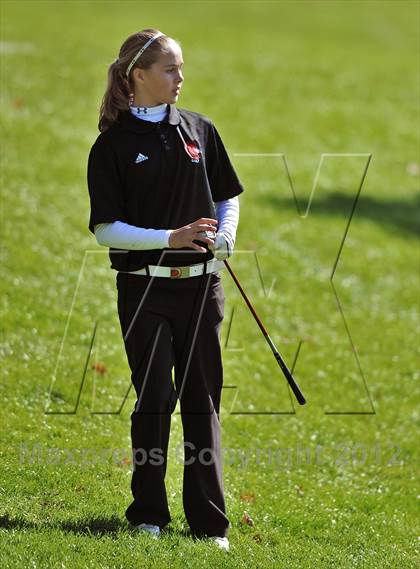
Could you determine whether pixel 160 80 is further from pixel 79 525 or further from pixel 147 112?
pixel 79 525

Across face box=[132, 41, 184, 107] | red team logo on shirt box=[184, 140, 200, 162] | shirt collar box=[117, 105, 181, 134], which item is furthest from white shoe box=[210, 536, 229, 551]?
face box=[132, 41, 184, 107]

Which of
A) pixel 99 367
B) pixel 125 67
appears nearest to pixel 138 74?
pixel 125 67

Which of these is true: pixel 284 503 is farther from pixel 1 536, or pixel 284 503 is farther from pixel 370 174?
pixel 370 174

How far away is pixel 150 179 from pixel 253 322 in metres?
4.24

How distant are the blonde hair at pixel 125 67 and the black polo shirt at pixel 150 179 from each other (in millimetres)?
46

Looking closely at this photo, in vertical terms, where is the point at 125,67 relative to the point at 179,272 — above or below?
above

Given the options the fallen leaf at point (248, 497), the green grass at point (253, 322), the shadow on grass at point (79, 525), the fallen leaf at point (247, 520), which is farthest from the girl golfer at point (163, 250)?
the fallen leaf at point (248, 497)

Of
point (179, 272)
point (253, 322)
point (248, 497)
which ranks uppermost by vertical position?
point (179, 272)

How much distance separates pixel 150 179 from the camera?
Result: 15.3 feet

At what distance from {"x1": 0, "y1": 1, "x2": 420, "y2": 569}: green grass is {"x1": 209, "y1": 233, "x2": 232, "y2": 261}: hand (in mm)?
1300

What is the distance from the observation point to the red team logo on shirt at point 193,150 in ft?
15.5

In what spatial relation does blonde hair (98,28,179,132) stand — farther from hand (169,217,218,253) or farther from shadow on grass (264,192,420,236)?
shadow on grass (264,192,420,236)

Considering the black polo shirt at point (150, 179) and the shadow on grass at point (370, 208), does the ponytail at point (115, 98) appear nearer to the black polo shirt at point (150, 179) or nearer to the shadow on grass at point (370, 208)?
the black polo shirt at point (150, 179)

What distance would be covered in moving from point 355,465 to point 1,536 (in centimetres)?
261
